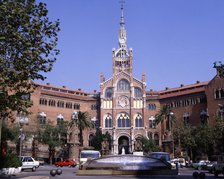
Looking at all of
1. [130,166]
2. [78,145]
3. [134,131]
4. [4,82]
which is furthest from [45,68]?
[134,131]

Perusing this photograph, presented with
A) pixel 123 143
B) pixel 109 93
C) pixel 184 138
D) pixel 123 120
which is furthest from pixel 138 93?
pixel 184 138

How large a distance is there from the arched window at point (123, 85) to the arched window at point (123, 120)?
6.54 metres

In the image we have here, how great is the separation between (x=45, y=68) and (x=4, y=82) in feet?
8.34

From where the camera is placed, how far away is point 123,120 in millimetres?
81125

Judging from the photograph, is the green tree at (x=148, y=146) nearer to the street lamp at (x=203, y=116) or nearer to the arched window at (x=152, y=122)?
the arched window at (x=152, y=122)

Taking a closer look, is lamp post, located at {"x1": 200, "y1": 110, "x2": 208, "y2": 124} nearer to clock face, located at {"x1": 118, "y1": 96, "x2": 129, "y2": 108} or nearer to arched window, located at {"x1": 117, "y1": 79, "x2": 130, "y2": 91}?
clock face, located at {"x1": 118, "y1": 96, "x2": 129, "y2": 108}

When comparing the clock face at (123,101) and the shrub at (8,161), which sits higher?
the clock face at (123,101)

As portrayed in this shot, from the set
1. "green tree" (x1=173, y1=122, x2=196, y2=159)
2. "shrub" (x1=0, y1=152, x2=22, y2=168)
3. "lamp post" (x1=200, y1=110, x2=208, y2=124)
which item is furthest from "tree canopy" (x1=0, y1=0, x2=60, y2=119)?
"lamp post" (x1=200, y1=110, x2=208, y2=124)

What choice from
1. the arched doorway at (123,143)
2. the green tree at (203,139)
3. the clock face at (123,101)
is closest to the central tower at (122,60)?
the clock face at (123,101)

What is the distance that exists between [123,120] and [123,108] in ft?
9.82

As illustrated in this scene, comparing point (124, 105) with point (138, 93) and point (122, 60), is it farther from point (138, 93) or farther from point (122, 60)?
point (122, 60)

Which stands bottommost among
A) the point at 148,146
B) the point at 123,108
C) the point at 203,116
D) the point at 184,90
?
the point at 148,146

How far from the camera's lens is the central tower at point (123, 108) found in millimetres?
79500

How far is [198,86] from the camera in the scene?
78562 mm
